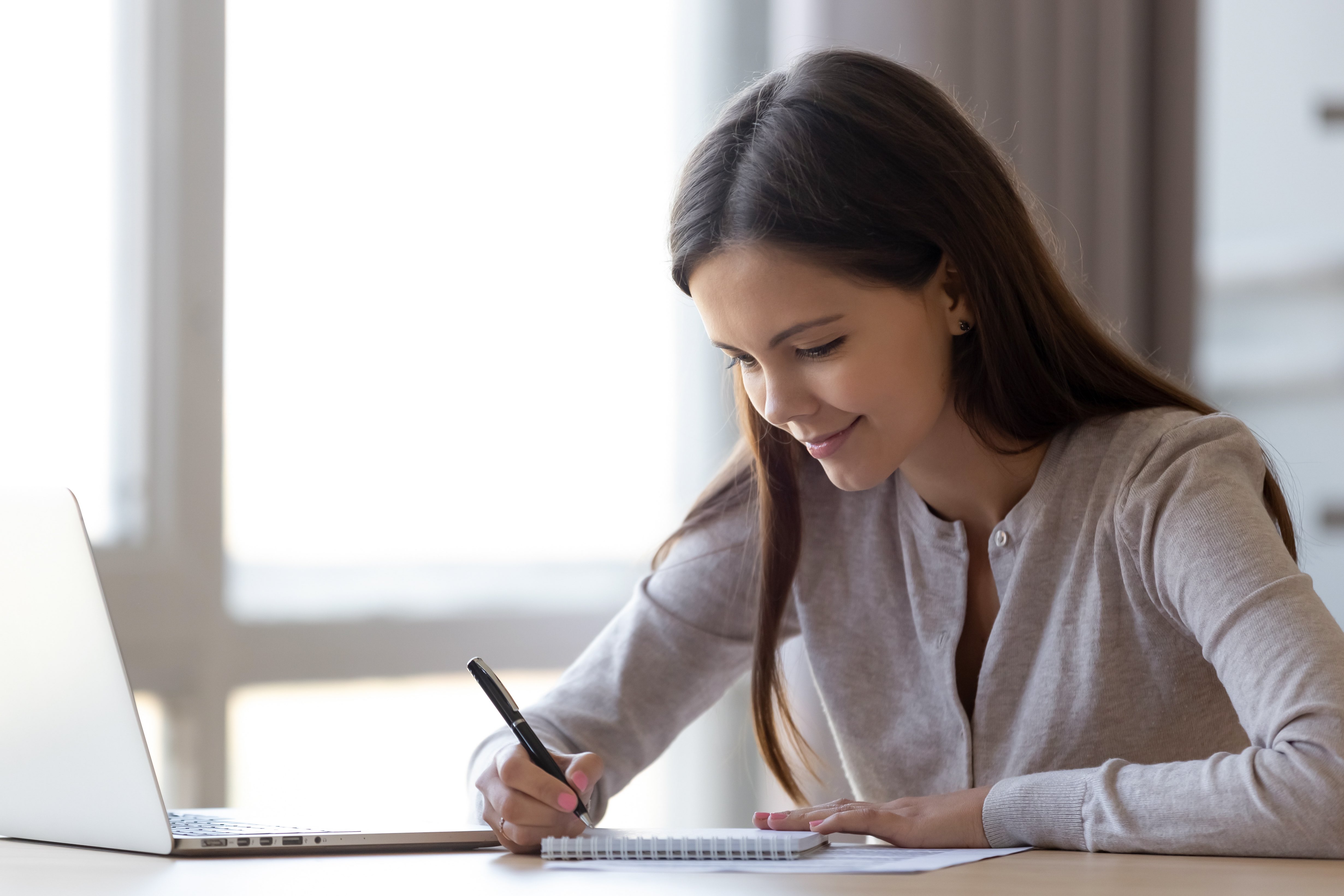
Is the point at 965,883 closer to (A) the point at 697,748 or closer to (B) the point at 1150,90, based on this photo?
(A) the point at 697,748

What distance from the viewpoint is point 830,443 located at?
3.68 feet

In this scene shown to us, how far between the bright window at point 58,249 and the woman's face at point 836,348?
3.52 feet

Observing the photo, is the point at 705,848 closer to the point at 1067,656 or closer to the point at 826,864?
the point at 826,864

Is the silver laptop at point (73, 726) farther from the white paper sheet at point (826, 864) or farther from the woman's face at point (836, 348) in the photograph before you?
the woman's face at point (836, 348)

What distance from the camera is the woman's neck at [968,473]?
1.20m

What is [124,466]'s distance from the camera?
69.7 inches

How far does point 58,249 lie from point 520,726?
1.20 metres

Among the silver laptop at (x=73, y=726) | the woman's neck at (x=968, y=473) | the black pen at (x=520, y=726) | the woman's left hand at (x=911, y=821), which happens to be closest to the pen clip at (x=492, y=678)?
the black pen at (x=520, y=726)

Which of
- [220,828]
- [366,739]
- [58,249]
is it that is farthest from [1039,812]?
[58,249]

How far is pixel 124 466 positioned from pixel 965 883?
1476 millimetres

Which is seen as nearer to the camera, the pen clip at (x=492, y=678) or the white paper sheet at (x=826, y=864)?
the white paper sheet at (x=826, y=864)

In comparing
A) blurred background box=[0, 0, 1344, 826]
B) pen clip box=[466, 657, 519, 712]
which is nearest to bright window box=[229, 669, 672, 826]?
blurred background box=[0, 0, 1344, 826]

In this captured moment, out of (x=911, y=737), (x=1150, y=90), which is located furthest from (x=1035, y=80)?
(x=911, y=737)

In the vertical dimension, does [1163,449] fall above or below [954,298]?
below
